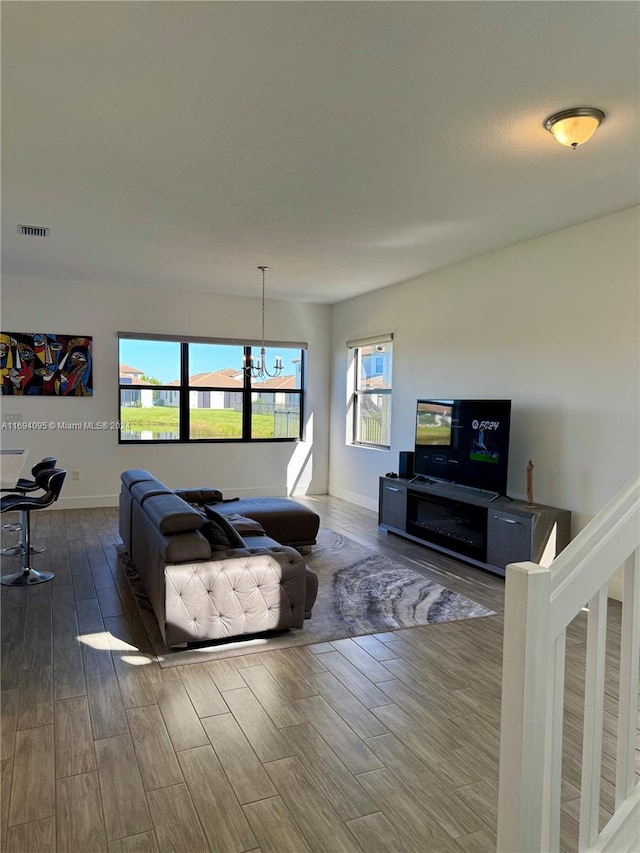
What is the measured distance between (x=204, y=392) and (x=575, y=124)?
574 centimetres

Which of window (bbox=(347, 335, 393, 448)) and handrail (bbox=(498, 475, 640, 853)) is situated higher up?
window (bbox=(347, 335, 393, 448))

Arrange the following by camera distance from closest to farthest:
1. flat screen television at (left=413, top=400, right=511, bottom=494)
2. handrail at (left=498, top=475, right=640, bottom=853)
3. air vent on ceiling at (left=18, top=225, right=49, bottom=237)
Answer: handrail at (left=498, top=475, right=640, bottom=853), air vent on ceiling at (left=18, top=225, right=49, bottom=237), flat screen television at (left=413, top=400, right=511, bottom=494)

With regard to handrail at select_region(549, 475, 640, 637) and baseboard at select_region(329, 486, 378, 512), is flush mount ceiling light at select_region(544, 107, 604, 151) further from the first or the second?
baseboard at select_region(329, 486, 378, 512)

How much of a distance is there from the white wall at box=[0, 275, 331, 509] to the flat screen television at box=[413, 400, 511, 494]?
271 cm

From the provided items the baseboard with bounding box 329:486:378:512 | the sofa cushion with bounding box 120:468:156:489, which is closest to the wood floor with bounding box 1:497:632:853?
the sofa cushion with bounding box 120:468:156:489

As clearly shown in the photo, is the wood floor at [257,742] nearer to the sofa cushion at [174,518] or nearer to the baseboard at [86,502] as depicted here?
the sofa cushion at [174,518]

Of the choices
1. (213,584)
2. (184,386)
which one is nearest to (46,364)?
(184,386)

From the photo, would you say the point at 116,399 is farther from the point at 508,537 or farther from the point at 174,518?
the point at 508,537

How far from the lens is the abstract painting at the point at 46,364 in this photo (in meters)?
6.70

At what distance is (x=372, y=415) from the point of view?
25.1 feet

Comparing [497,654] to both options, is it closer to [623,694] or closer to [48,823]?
[623,694]

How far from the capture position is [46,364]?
6.86 metres

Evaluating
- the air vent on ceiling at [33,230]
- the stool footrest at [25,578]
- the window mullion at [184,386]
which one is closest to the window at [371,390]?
the window mullion at [184,386]

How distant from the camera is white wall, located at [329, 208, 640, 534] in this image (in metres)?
4.20
